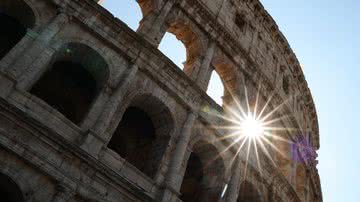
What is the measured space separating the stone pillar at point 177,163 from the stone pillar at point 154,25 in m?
2.47

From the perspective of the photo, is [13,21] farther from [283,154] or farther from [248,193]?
[283,154]

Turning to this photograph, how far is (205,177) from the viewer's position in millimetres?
12234

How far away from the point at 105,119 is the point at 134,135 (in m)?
2.78

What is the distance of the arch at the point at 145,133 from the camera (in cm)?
1079

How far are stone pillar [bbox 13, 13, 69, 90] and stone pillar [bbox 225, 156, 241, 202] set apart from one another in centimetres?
584

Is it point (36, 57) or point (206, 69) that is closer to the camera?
point (36, 57)

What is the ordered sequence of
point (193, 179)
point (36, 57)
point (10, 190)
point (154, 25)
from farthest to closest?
point (193, 179) < point (154, 25) < point (36, 57) < point (10, 190)

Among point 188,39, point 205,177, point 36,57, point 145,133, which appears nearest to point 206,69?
point 188,39

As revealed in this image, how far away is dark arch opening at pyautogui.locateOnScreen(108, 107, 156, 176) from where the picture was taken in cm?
1185

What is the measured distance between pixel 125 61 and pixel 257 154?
546 cm

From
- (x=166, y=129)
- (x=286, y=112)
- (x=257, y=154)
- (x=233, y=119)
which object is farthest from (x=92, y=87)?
(x=286, y=112)

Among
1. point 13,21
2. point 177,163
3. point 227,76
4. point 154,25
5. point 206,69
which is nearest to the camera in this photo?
point 177,163

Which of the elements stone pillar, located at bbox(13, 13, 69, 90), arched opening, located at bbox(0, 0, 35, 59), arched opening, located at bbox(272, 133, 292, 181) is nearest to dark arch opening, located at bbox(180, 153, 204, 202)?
arched opening, located at bbox(272, 133, 292, 181)

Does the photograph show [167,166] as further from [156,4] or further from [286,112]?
[286,112]
